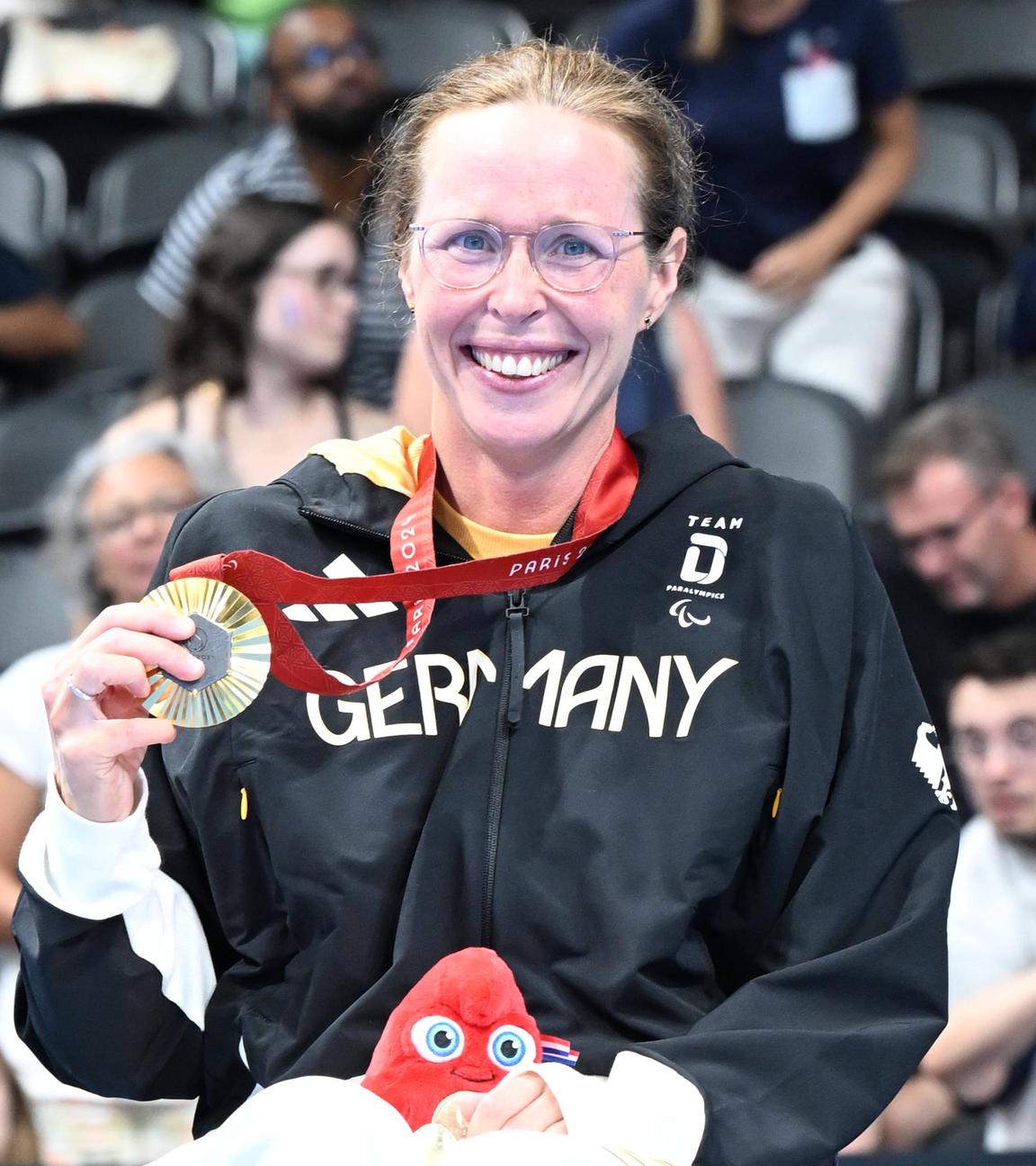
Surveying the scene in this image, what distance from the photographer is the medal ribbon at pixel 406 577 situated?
147cm

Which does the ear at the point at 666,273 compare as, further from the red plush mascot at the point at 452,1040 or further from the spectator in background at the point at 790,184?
the spectator in background at the point at 790,184

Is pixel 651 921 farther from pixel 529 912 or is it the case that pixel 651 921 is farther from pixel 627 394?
pixel 627 394

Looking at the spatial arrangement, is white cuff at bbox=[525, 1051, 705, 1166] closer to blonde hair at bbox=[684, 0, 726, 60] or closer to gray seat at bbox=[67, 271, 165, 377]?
blonde hair at bbox=[684, 0, 726, 60]

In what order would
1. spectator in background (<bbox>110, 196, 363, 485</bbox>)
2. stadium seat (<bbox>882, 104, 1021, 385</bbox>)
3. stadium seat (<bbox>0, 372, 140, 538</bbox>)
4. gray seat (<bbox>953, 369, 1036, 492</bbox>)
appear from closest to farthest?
spectator in background (<bbox>110, 196, 363, 485</bbox>) → gray seat (<bbox>953, 369, 1036, 492</bbox>) → stadium seat (<bbox>0, 372, 140, 538</bbox>) → stadium seat (<bbox>882, 104, 1021, 385</bbox>)

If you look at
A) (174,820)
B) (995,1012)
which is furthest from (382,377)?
(174,820)

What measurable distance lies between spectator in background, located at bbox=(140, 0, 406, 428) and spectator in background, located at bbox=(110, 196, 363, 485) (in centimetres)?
13

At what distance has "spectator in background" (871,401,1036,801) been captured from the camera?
135 inches

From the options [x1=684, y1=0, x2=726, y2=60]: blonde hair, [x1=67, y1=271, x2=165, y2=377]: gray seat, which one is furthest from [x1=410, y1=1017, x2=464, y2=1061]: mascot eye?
[x1=67, y1=271, x2=165, y2=377]: gray seat

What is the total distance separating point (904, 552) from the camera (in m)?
3.49

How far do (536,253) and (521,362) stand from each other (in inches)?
3.4

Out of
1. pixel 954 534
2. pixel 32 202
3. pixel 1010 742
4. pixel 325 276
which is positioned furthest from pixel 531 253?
pixel 32 202

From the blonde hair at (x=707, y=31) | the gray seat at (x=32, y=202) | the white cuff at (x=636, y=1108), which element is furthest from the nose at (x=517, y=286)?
the gray seat at (x=32, y=202)

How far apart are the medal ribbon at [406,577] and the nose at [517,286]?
16 centimetres

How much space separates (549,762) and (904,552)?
212 centimetres
